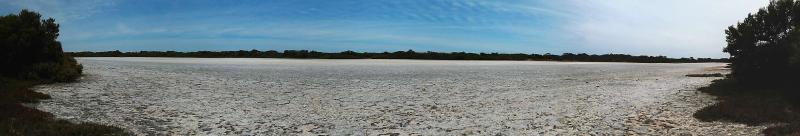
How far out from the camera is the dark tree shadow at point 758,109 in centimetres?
1634

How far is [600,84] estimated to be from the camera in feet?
93.8

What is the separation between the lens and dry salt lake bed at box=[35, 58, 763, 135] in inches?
629

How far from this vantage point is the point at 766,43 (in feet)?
81.8

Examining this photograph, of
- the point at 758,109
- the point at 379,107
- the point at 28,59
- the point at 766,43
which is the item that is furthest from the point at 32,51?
the point at 766,43

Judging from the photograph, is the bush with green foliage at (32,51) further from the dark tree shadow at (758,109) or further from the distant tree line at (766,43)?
the distant tree line at (766,43)

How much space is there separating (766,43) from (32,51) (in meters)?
30.3

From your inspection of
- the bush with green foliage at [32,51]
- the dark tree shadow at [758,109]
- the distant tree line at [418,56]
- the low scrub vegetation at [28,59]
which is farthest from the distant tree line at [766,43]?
the distant tree line at [418,56]

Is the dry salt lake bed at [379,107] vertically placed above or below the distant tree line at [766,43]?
below

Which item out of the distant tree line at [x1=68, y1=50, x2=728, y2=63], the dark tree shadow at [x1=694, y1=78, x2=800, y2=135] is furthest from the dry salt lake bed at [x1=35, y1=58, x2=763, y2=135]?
the distant tree line at [x1=68, y1=50, x2=728, y2=63]

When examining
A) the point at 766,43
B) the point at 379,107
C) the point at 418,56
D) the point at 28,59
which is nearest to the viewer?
the point at 379,107

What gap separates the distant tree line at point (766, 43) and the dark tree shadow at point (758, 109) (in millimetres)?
902

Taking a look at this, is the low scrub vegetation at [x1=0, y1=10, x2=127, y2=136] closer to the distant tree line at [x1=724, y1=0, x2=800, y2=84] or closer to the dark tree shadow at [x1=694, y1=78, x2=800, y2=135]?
the dark tree shadow at [x1=694, y1=78, x2=800, y2=135]

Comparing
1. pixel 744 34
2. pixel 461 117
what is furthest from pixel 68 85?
pixel 744 34

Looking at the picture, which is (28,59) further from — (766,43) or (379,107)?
(766,43)
